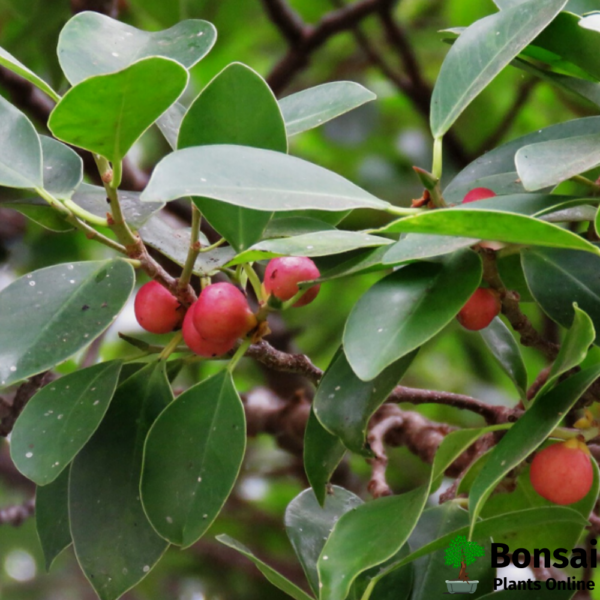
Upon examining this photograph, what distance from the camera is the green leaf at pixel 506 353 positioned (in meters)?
0.72

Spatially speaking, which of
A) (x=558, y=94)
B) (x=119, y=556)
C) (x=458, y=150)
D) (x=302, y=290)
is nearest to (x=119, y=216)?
(x=302, y=290)

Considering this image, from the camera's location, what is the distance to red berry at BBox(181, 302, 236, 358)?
0.54m

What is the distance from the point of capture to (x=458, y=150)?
1.32 m

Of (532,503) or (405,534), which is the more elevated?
(405,534)

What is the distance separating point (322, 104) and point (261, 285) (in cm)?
15

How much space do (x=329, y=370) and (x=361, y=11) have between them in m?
0.94

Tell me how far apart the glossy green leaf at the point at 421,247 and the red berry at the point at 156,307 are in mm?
191

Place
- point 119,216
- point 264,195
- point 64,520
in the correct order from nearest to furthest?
point 264,195 → point 119,216 → point 64,520

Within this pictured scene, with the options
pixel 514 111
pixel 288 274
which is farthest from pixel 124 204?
pixel 514 111

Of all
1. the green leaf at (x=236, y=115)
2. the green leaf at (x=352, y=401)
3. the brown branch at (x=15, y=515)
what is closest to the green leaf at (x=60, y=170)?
the green leaf at (x=236, y=115)

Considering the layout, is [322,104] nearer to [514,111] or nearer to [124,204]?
[124,204]

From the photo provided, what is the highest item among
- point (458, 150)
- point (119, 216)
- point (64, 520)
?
point (119, 216)

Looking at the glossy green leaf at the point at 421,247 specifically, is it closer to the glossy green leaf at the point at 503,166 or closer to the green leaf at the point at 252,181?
the green leaf at the point at 252,181

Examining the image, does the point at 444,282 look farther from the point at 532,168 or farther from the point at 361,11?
the point at 361,11
